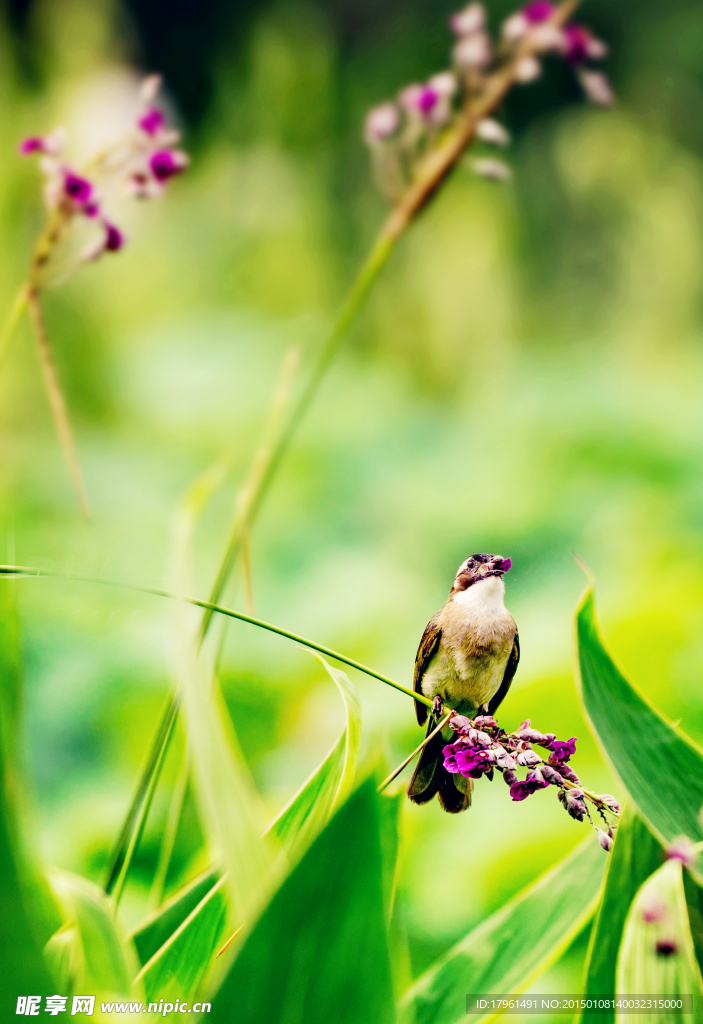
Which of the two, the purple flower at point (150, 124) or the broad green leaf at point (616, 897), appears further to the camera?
the purple flower at point (150, 124)

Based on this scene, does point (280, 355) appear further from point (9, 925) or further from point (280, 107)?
point (9, 925)

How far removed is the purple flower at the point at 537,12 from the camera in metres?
0.44

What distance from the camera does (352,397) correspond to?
80cm

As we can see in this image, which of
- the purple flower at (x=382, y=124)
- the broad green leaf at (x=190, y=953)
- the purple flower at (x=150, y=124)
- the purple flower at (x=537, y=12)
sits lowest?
the broad green leaf at (x=190, y=953)

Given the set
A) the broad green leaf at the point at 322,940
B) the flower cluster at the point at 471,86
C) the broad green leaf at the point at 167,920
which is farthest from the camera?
the flower cluster at the point at 471,86

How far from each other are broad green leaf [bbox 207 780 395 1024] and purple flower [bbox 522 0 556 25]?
0.48 meters

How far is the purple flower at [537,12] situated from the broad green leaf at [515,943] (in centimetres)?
49

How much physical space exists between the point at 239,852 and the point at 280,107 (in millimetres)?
774

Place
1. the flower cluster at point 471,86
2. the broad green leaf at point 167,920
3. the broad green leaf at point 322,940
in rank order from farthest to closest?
the flower cluster at point 471,86, the broad green leaf at point 167,920, the broad green leaf at point 322,940

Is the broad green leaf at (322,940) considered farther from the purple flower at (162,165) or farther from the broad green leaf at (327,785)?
the purple flower at (162,165)

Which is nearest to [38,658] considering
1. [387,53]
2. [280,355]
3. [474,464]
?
[280,355]

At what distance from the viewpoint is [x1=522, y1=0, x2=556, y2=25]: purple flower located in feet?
1.45

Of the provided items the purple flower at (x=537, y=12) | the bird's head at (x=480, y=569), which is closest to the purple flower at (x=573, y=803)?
the bird's head at (x=480, y=569)

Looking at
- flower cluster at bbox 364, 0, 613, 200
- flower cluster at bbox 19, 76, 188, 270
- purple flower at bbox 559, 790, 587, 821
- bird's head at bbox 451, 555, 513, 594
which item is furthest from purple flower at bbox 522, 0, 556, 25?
purple flower at bbox 559, 790, 587, 821
